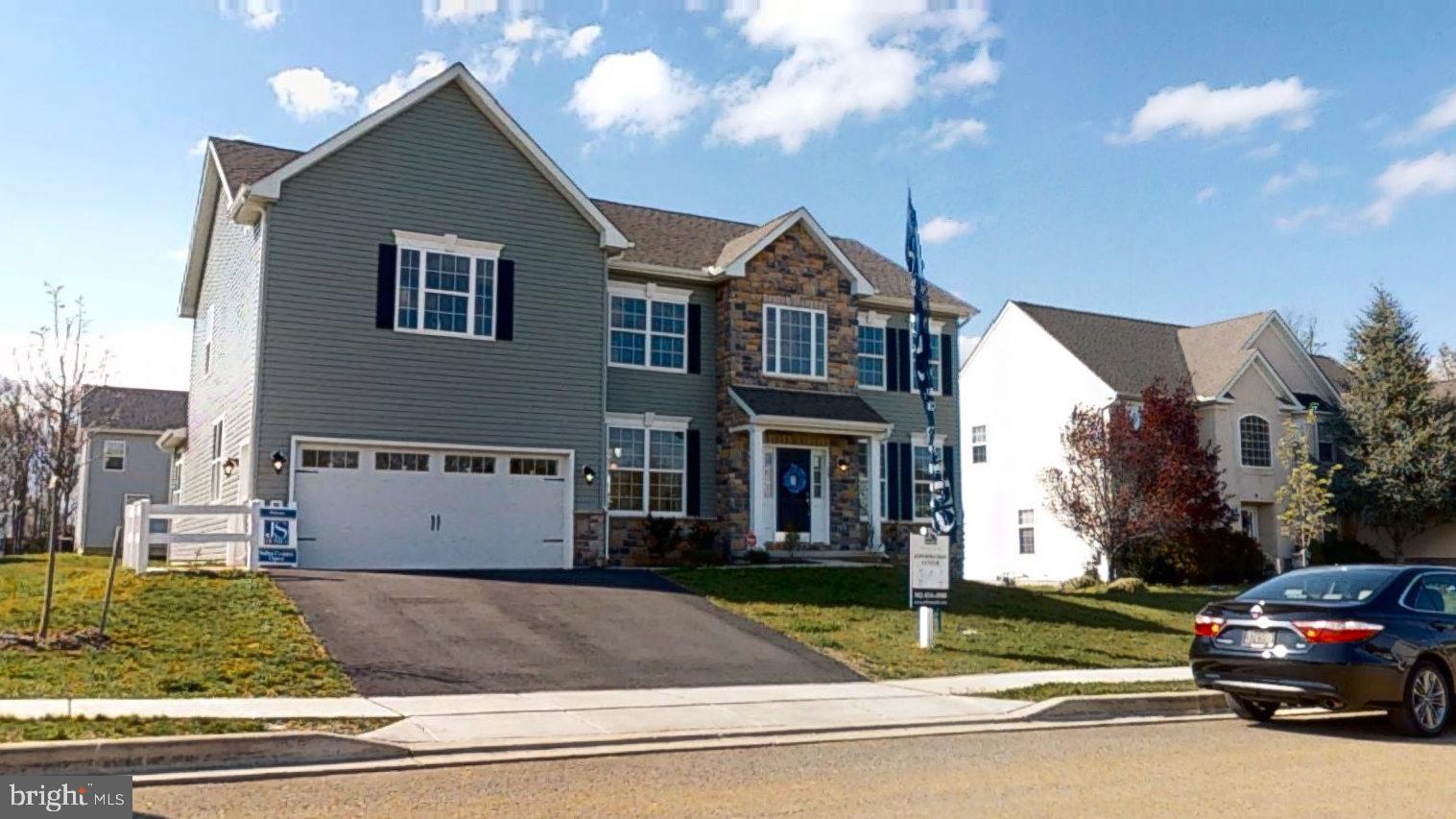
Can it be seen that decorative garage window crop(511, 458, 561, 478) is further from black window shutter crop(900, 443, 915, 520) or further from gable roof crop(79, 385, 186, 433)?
gable roof crop(79, 385, 186, 433)

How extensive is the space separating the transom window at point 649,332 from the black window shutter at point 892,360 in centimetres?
529

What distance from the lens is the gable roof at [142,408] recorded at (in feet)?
148

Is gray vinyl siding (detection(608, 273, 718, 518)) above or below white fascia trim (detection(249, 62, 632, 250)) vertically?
below

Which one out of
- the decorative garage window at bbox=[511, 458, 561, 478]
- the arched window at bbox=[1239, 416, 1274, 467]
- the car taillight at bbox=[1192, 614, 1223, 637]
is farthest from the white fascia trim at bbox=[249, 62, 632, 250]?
the arched window at bbox=[1239, 416, 1274, 467]

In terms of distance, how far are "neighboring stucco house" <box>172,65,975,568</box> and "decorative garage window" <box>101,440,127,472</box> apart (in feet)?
64.6

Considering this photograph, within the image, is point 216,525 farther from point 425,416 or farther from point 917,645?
point 917,645

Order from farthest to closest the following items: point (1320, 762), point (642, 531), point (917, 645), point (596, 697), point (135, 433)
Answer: point (135, 433) → point (642, 531) → point (917, 645) → point (596, 697) → point (1320, 762)

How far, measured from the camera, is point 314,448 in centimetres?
2102

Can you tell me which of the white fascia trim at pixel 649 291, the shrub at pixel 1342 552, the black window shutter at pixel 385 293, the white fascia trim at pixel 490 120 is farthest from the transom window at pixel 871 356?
the shrub at pixel 1342 552

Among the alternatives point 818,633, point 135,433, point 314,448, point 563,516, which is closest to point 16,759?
point 818,633

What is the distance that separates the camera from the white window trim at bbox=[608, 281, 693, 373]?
2523cm

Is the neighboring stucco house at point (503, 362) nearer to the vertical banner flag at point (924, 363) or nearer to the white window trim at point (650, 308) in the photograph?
the white window trim at point (650, 308)

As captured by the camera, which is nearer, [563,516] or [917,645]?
[917,645]

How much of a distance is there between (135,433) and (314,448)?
28.7m
